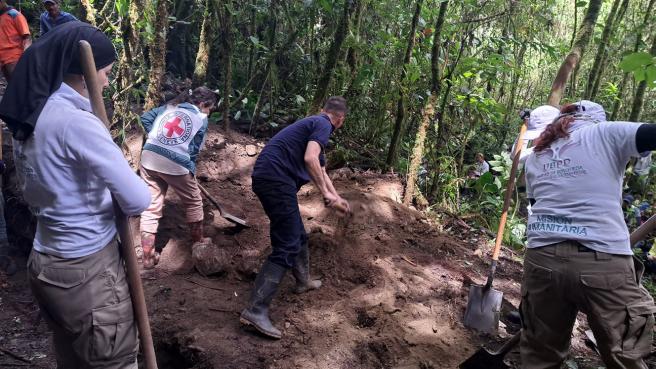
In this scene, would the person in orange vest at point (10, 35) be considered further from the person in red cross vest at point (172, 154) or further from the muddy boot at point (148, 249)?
the muddy boot at point (148, 249)

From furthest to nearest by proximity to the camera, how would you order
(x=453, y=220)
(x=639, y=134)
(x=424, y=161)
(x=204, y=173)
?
(x=424, y=161) → (x=453, y=220) → (x=204, y=173) → (x=639, y=134)

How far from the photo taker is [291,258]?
11.8 feet

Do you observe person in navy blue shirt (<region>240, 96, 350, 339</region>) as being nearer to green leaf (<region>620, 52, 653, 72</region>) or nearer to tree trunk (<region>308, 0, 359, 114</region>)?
green leaf (<region>620, 52, 653, 72</region>)

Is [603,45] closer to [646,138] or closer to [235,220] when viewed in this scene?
[646,138]

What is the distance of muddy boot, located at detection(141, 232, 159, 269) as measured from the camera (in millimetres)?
4402

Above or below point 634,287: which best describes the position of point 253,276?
below

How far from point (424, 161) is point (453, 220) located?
55.0 inches

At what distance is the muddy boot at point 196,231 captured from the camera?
4.64 metres

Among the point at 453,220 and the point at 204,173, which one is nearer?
the point at 204,173

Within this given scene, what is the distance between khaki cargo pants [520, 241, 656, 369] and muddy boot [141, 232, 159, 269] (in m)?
3.36

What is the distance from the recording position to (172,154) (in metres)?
4.21

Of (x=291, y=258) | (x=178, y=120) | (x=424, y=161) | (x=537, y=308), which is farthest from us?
(x=424, y=161)

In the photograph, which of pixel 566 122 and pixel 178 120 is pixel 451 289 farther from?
pixel 178 120

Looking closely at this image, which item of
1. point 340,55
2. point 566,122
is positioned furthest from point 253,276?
point 340,55
